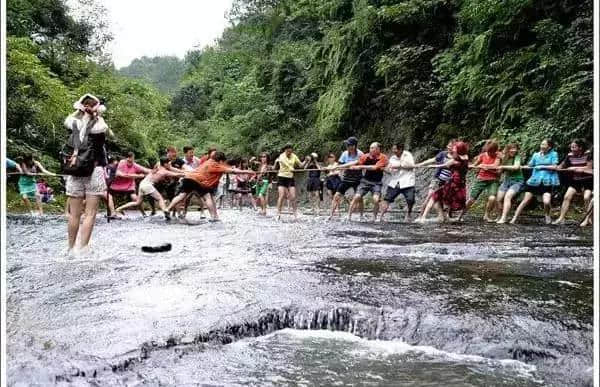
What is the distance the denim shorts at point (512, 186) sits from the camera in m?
12.4

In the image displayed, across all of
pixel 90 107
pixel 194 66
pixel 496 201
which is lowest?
pixel 496 201

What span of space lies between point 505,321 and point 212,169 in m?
9.72

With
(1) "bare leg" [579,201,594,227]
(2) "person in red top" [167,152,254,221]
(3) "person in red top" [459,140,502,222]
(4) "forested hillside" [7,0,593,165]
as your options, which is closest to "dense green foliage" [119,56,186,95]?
(4) "forested hillside" [7,0,593,165]

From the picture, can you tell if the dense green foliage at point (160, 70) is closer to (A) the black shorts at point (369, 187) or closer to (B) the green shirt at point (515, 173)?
(A) the black shorts at point (369, 187)

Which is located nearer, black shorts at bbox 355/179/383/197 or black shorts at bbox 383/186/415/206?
black shorts at bbox 355/179/383/197

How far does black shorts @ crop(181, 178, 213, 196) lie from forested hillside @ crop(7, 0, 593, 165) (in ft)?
23.9

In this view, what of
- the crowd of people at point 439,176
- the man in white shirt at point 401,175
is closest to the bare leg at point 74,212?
the crowd of people at point 439,176

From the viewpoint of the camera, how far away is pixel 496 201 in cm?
1331

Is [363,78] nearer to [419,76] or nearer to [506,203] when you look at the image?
[419,76]

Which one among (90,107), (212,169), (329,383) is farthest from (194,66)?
(329,383)

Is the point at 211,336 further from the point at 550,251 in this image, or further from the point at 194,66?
the point at 194,66

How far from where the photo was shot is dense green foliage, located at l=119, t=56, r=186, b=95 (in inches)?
3482

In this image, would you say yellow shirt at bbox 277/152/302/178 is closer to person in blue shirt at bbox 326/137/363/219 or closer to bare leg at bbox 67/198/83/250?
person in blue shirt at bbox 326/137/363/219

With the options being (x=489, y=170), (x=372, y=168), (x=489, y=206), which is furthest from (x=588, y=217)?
(x=372, y=168)
